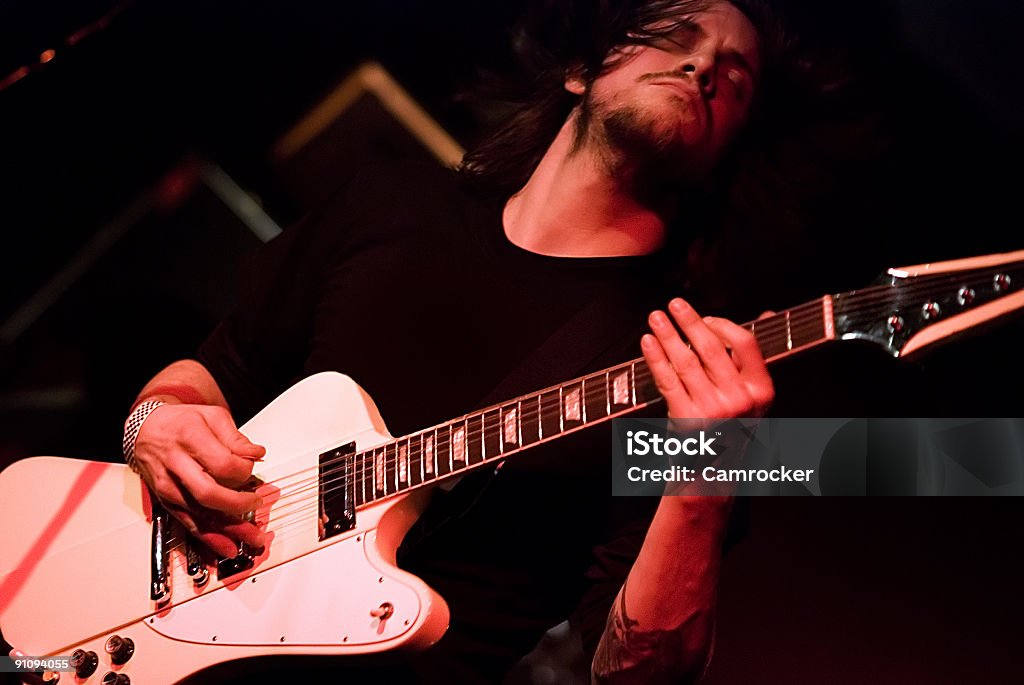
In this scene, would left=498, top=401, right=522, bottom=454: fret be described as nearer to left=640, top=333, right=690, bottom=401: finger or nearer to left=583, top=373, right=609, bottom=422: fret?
left=583, top=373, right=609, bottom=422: fret

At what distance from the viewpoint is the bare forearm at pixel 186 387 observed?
5.44 feet

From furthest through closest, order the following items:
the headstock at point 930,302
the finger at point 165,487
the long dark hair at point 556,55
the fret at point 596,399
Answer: the long dark hair at point 556,55
the finger at point 165,487
the fret at point 596,399
the headstock at point 930,302

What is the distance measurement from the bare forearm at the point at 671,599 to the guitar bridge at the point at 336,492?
448 mm

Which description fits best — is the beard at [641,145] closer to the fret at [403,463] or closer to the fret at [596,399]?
the fret at [596,399]

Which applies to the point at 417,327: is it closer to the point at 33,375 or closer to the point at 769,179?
the point at 769,179

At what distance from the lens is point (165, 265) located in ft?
7.29

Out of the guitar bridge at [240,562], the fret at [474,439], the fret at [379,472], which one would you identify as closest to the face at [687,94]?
the fret at [474,439]

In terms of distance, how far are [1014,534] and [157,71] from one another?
2.23m

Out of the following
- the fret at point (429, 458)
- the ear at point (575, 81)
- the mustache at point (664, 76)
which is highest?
the ear at point (575, 81)

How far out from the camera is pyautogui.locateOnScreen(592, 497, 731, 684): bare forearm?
1.17 m

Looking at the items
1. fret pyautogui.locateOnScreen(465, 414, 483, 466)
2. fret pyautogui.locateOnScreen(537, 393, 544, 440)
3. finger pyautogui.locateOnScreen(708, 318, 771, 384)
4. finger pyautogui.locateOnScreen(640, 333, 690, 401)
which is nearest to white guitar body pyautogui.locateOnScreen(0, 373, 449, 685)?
fret pyautogui.locateOnScreen(465, 414, 483, 466)

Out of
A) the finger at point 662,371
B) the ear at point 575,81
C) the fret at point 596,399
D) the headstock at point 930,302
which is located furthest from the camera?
the ear at point 575,81

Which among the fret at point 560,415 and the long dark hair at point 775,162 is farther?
the long dark hair at point 775,162

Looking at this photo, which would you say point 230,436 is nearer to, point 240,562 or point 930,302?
point 240,562
